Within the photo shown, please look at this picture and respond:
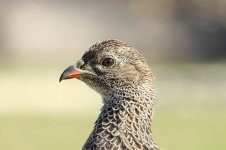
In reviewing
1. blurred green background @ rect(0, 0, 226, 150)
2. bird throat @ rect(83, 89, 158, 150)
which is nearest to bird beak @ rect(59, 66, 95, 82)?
bird throat @ rect(83, 89, 158, 150)

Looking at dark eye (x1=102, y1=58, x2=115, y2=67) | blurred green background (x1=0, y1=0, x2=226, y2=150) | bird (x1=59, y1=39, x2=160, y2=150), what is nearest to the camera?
bird (x1=59, y1=39, x2=160, y2=150)

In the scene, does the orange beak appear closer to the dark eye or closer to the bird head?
the bird head

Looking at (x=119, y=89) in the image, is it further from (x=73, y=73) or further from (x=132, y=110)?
(x=73, y=73)

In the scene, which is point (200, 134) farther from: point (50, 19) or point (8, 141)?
point (50, 19)

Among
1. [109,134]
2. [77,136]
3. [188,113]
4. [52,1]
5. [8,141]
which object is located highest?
[52,1]

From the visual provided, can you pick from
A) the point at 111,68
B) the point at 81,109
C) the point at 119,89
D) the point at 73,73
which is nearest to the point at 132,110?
the point at 119,89

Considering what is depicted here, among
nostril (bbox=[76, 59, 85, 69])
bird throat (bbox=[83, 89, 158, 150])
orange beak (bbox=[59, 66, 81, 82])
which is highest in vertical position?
nostril (bbox=[76, 59, 85, 69])

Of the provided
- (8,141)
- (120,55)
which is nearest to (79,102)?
(8,141)
